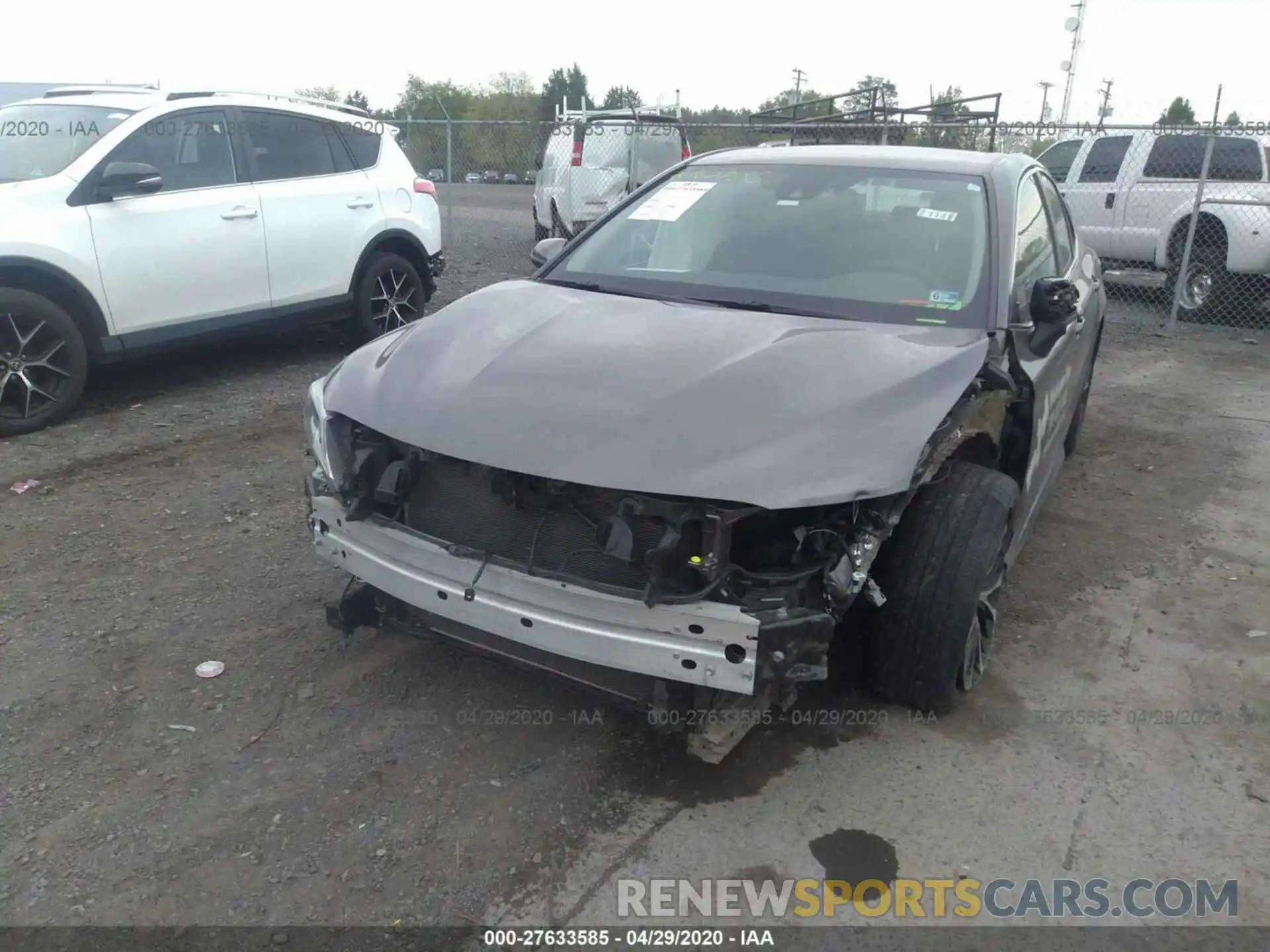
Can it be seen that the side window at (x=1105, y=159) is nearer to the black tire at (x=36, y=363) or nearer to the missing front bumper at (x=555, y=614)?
the black tire at (x=36, y=363)

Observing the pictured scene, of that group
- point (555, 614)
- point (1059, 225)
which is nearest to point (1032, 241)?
point (1059, 225)

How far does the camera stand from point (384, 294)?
767cm

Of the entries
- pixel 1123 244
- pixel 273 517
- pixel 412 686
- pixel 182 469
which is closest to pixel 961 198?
pixel 412 686

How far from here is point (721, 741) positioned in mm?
2775

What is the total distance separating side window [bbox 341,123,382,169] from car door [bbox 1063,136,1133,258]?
7496 millimetres

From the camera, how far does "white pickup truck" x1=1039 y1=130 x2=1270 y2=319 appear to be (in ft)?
32.2

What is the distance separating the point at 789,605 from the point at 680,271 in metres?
1.69

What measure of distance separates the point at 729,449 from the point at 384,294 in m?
5.75

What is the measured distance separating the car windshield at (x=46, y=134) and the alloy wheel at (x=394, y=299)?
2.10 metres

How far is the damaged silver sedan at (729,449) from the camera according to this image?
253cm

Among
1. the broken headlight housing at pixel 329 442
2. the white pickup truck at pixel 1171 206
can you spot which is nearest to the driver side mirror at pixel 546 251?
the broken headlight housing at pixel 329 442

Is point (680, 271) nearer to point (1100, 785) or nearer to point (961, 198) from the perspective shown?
point (961, 198)

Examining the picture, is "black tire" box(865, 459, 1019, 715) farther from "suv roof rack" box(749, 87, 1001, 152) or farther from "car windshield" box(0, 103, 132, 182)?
"suv roof rack" box(749, 87, 1001, 152)

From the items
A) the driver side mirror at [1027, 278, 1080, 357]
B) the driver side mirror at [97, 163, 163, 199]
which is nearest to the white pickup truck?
the driver side mirror at [1027, 278, 1080, 357]
